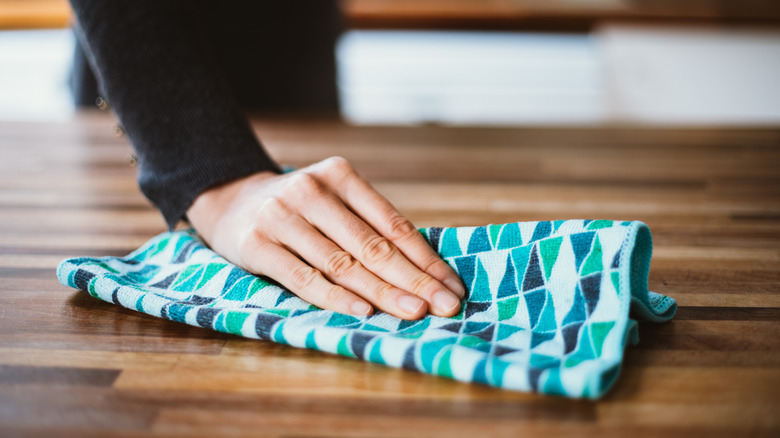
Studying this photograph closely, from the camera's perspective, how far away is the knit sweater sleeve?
2.11 feet

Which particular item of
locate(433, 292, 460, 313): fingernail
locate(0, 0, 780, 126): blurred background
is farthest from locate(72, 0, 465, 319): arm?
locate(0, 0, 780, 126): blurred background

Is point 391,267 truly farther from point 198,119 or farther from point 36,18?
point 36,18

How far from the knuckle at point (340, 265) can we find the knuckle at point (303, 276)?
0.02 m

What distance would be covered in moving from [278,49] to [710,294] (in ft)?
3.26

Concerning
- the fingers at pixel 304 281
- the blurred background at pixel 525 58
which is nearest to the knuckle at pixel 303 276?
the fingers at pixel 304 281

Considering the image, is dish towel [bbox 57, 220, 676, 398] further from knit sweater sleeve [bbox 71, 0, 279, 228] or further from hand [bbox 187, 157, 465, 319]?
knit sweater sleeve [bbox 71, 0, 279, 228]

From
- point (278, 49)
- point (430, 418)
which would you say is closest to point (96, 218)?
point (430, 418)

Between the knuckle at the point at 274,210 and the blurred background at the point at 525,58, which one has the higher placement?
the knuckle at the point at 274,210

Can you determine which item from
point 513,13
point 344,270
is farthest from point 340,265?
point 513,13

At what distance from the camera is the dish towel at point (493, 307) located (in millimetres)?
388

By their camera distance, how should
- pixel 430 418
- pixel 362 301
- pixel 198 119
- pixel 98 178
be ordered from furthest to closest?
pixel 98 178, pixel 198 119, pixel 362 301, pixel 430 418

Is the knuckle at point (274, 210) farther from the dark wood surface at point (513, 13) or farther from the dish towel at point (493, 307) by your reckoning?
the dark wood surface at point (513, 13)

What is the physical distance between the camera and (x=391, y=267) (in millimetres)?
500

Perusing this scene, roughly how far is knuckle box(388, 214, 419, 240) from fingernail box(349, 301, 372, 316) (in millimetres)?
72
